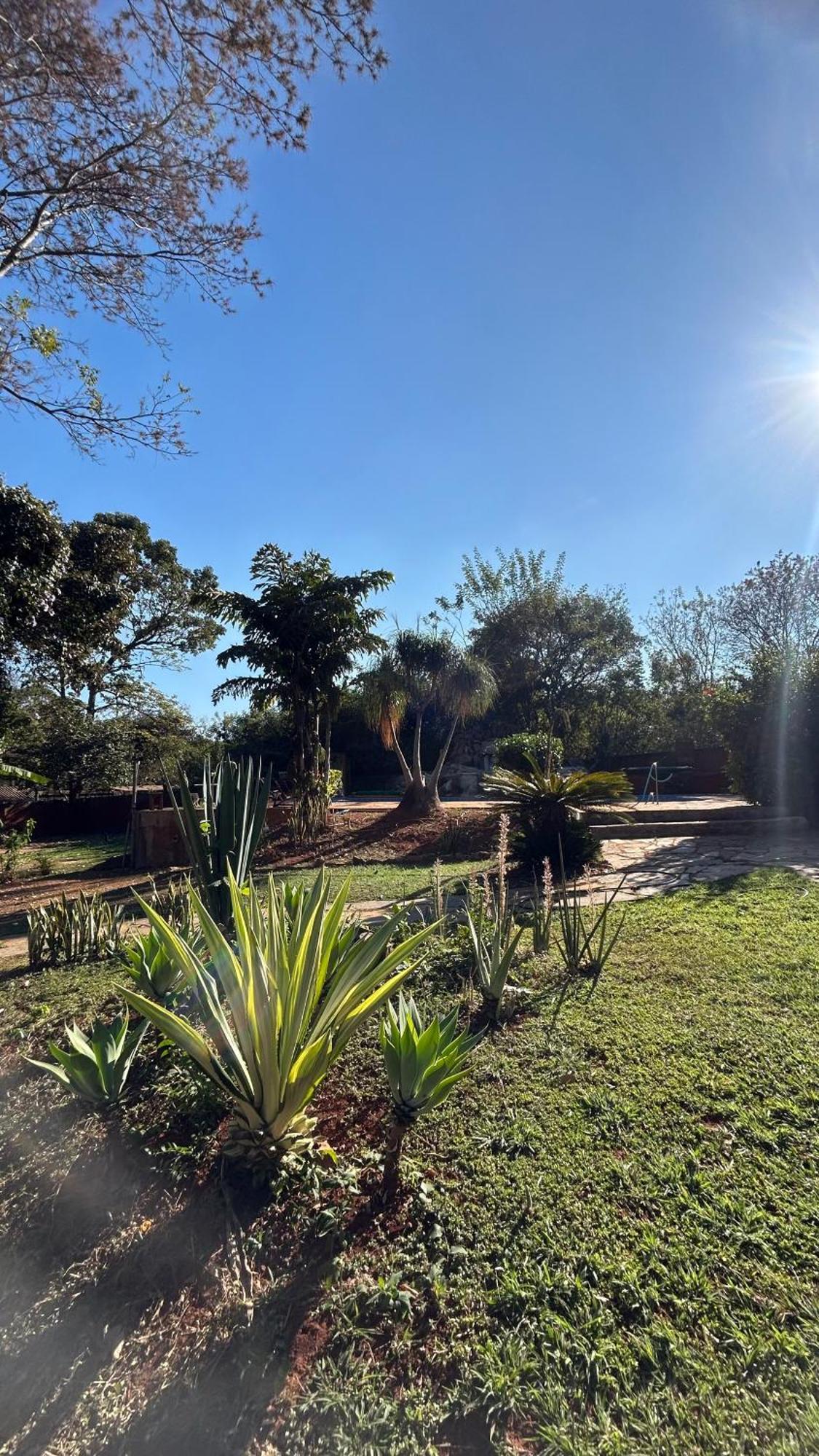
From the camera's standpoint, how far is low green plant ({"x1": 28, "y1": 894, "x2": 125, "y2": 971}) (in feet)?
13.6

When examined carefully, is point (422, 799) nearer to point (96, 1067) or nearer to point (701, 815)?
point (701, 815)

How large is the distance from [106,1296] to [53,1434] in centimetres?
32

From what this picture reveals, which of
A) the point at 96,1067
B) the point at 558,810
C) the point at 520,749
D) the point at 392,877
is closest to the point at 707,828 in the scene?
the point at 520,749

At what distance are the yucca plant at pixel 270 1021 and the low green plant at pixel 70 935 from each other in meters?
2.59

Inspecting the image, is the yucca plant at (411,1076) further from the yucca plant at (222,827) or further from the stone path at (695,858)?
the stone path at (695,858)

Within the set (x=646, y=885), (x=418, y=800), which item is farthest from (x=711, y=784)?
(x=646, y=885)

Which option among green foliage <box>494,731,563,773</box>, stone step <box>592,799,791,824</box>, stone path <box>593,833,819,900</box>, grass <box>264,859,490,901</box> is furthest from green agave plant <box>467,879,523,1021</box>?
green foliage <box>494,731,563,773</box>

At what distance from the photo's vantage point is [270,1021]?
6.15 feet

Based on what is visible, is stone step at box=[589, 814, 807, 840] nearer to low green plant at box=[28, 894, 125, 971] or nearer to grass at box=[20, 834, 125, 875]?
low green plant at box=[28, 894, 125, 971]

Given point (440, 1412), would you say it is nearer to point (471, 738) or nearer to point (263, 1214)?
point (263, 1214)

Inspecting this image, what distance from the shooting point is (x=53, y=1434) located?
1363 millimetres

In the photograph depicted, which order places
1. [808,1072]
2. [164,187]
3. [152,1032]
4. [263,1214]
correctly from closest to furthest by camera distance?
[263,1214] < [808,1072] < [152,1032] < [164,187]

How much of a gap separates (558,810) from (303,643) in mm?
6114

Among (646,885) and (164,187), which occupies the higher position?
(164,187)
